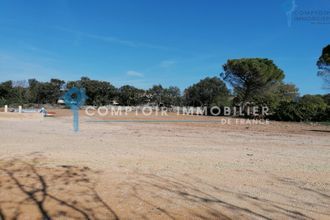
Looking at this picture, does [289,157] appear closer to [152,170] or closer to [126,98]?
[152,170]

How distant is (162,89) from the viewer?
85.2 m

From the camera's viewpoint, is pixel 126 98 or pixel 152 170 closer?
pixel 152 170

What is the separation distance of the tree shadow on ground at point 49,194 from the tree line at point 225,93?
94.3 ft

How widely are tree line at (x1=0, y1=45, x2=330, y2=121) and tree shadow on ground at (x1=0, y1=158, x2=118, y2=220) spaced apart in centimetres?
2875

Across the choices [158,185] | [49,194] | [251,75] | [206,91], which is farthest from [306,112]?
[206,91]

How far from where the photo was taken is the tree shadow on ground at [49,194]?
11.7ft

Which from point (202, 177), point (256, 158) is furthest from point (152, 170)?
point (256, 158)

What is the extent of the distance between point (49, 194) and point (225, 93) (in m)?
63.0

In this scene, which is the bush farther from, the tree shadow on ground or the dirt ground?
the tree shadow on ground

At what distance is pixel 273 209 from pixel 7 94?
232ft

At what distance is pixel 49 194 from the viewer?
13.8 feet

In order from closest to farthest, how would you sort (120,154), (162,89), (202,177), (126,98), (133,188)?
(133,188) < (202,177) < (120,154) < (126,98) < (162,89)

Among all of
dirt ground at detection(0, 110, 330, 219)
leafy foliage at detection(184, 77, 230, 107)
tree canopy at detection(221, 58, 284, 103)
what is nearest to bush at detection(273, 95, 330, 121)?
tree canopy at detection(221, 58, 284, 103)

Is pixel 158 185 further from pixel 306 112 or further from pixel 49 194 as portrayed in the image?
pixel 306 112
